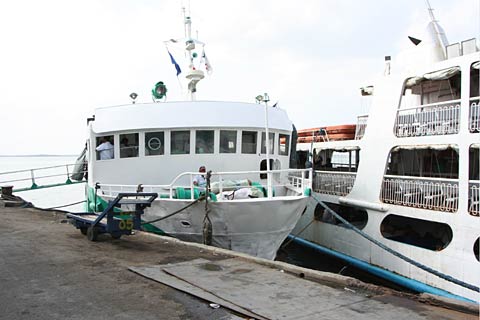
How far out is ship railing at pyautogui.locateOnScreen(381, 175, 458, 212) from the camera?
9.20 m

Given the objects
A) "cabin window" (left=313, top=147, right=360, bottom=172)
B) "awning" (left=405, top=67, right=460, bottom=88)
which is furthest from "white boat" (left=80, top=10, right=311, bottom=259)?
"cabin window" (left=313, top=147, right=360, bottom=172)

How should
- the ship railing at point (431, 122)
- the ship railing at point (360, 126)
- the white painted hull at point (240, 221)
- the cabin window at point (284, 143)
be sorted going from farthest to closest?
the ship railing at point (360, 126) < the cabin window at point (284, 143) < the ship railing at point (431, 122) < the white painted hull at point (240, 221)

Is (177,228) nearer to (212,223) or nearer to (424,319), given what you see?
(212,223)

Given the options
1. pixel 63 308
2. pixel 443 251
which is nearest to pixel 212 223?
pixel 63 308

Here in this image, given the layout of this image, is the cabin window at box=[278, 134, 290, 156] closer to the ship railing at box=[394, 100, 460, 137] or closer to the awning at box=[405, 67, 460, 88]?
the ship railing at box=[394, 100, 460, 137]

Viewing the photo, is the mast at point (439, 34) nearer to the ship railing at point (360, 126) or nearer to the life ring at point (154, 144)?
the ship railing at point (360, 126)

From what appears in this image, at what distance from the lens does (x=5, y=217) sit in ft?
37.6

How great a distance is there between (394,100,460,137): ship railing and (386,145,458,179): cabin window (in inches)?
31.9

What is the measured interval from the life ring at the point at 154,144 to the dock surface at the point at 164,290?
3.45 metres

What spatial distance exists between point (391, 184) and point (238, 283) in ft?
23.2

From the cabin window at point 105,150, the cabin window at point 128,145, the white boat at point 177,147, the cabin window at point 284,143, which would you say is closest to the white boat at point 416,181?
the cabin window at point 284,143

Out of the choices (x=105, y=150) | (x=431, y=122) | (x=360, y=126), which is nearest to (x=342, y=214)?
(x=360, y=126)

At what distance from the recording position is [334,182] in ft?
43.7

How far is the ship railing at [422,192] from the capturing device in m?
9.20
